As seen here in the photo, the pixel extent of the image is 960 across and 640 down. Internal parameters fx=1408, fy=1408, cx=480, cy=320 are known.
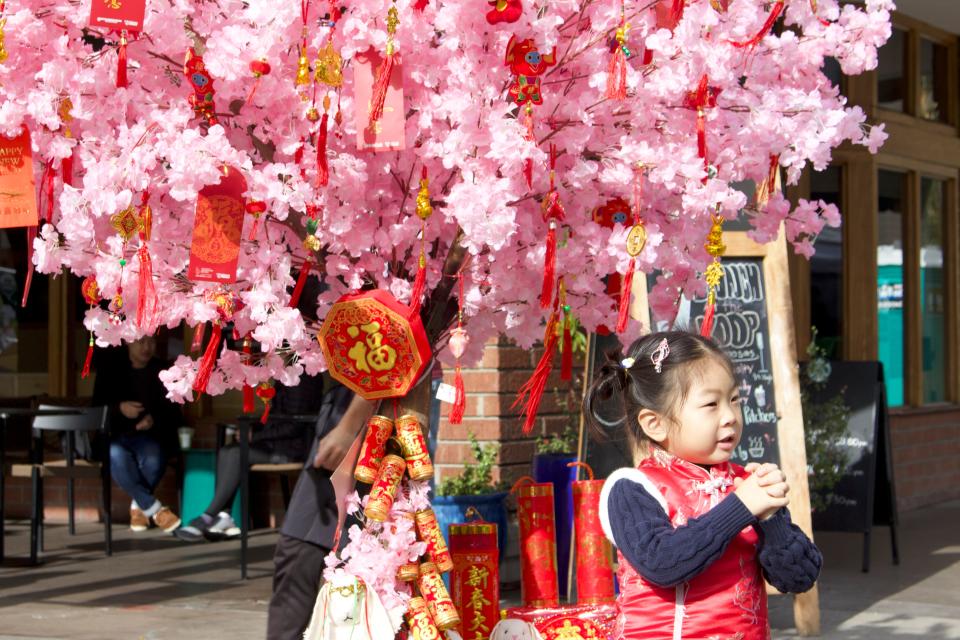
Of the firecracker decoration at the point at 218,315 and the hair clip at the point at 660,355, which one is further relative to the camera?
the firecracker decoration at the point at 218,315

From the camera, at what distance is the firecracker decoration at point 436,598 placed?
11.0ft

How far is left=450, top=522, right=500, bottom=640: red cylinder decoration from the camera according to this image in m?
3.86

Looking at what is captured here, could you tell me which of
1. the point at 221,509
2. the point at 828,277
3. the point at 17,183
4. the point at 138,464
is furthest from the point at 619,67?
the point at 828,277

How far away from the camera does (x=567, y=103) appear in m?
3.22

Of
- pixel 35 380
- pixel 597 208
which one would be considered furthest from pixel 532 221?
pixel 35 380

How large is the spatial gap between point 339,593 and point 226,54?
1279 millimetres

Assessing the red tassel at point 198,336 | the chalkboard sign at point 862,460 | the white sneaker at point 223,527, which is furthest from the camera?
the white sneaker at point 223,527

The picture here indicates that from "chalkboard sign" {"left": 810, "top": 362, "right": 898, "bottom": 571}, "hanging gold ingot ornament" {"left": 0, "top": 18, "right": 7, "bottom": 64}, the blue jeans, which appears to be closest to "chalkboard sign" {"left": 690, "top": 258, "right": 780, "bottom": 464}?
"chalkboard sign" {"left": 810, "top": 362, "right": 898, "bottom": 571}

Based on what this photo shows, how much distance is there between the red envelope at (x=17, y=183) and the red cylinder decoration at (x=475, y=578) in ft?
Result: 4.68

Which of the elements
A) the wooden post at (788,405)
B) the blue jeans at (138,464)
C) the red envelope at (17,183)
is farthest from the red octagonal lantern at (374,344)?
the blue jeans at (138,464)

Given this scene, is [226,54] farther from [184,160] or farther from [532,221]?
[532,221]

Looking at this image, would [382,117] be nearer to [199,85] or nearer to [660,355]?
A: [199,85]

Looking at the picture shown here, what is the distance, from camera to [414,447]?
3.43 m

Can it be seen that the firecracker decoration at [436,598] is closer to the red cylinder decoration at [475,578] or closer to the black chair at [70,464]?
the red cylinder decoration at [475,578]
